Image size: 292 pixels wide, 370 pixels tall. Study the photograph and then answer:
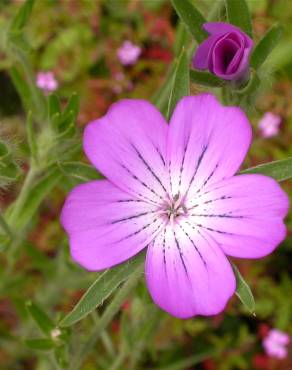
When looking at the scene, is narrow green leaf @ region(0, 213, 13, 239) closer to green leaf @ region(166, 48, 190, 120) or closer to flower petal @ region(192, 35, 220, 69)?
green leaf @ region(166, 48, 190, 120)

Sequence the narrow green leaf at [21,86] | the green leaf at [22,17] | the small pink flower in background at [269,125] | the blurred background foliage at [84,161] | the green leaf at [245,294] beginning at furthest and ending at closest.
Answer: the small pink flower in background at [269,125] < the blurred background foliage at [84,161] < the narrow green leaf at [21,86] < the green leaf at [22,17] < the green leaf at [245,294]

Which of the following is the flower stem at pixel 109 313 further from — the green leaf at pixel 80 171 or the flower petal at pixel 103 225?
the green leaf at pixel 80 171

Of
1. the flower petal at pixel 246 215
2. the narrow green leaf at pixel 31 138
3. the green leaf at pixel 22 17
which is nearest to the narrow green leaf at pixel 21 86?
the green leaf at pixel 22 17

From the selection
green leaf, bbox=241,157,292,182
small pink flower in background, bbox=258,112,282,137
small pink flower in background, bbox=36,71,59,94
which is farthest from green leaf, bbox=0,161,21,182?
small pink flower in background, bbox=258,112,282,137

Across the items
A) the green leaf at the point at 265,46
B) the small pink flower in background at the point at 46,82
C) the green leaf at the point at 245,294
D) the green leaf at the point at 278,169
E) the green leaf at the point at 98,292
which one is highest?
the green leaf at the point at 265,46

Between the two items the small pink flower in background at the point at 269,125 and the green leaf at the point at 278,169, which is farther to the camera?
the small pink flower in background at the point at 269,125

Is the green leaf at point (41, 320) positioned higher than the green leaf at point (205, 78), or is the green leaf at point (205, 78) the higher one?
the green leaf at point (205, 78)

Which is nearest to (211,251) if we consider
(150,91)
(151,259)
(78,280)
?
(151,259)

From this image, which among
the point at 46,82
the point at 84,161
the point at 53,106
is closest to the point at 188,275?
the point at 53,106

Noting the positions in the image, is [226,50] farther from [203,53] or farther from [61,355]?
[61,355]
